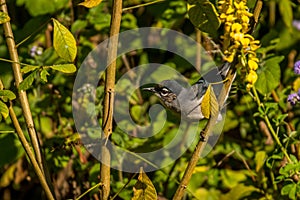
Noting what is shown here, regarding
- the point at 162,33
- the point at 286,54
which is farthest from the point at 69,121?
the point at 286,54

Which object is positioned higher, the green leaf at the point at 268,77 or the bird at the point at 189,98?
the bird at the point at 189,98

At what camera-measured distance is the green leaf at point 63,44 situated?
4.79 ft

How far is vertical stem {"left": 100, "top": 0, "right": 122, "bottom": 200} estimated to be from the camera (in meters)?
1.49

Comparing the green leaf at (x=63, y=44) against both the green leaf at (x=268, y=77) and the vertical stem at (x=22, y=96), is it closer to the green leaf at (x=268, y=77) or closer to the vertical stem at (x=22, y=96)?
the vertical stem at (x=22, y=96)

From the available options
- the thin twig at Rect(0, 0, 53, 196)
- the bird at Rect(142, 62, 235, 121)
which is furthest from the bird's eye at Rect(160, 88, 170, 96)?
the thin twig at Rect(0, 0, 53, 196)

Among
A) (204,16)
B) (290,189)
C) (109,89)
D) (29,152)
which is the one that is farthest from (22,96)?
(290,189)

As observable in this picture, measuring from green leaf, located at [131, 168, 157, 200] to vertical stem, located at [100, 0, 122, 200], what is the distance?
0.58 ft

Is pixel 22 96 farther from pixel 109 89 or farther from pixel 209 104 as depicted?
pixel 209 104

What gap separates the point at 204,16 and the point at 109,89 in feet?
0.95

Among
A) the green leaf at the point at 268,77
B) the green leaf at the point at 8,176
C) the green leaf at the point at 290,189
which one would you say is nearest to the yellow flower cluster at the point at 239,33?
the green leaf at the point at 290,189

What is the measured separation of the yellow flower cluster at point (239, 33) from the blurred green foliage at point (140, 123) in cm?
55

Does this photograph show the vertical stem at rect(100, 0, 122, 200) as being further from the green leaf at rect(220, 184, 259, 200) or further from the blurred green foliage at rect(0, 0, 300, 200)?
the green leaf at rect(220, 184, 259, 200)

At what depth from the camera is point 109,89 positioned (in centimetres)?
154

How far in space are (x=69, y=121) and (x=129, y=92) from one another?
29cm
